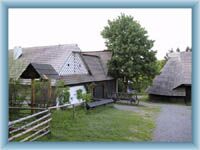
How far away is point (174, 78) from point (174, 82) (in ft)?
1.07

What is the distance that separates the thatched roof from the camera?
59.8 ft

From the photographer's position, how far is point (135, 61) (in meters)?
19.1

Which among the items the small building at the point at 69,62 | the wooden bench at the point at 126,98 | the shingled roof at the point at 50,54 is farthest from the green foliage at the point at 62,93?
the wooden bench at the point at 126,98

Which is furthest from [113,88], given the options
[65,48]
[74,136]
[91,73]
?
[74,136]

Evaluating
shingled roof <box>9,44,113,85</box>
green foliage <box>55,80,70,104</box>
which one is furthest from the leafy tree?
green foliage <box>55,80,70,104</box>

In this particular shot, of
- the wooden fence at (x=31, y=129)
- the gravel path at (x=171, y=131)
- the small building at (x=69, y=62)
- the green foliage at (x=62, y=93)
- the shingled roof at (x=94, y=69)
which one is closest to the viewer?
the wooden fence at (x=31, y=129)

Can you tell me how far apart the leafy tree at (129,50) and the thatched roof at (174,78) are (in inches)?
34.8

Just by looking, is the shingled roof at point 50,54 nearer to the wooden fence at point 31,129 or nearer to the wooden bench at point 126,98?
the wooden bench at point 126,98

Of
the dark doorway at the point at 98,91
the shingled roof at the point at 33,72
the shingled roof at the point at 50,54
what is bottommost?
the dark doorway at the point at 98,91

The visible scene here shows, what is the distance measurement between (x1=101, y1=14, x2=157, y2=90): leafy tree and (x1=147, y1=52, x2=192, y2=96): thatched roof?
0.89 metres

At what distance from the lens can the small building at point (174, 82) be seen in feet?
60.1

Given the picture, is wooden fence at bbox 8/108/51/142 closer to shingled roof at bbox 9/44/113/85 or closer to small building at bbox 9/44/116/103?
small building at bbox 9/44/116/103

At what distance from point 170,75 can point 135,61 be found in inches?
111
